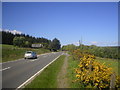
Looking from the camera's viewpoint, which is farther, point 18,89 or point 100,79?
point 18,89

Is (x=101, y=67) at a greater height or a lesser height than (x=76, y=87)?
greater

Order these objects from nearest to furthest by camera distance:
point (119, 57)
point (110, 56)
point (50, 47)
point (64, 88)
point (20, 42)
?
point (64, 88)
point (119, 57)
point (110, 56)
point (20, 42)
point (50, 47)

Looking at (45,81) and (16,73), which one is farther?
(16,73)

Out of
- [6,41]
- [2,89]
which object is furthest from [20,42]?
[2,89]

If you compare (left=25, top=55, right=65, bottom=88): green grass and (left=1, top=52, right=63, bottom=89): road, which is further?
(left=1, top=52, right=63, bottom=89): road

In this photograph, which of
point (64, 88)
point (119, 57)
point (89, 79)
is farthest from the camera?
point (119, 57)

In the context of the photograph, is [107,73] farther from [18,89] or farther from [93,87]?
[18,89]

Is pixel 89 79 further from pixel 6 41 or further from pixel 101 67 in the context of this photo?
pixel 6 41

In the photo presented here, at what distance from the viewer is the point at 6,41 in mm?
104188

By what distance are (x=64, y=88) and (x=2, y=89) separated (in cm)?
318

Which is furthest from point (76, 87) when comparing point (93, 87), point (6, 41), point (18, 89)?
point (6, 41)

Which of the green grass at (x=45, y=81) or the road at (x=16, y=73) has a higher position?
the green grass at (x=45, y=81)

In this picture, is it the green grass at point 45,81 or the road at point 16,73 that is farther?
the road at point 16,73

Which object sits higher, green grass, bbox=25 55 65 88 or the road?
green grass, bbox=25 55 65 88
